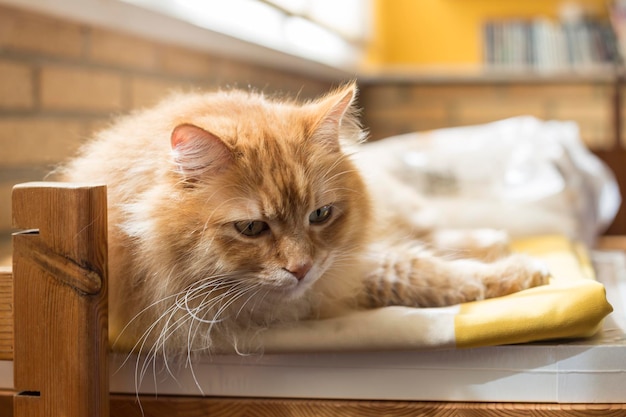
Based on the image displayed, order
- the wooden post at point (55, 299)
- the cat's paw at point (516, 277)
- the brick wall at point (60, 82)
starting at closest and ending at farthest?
the wooden post at point (55, 299)
the cat's paw at point (516, 277)
the brick wall at point (60, 82)

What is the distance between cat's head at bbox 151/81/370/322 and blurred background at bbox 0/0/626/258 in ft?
2.23

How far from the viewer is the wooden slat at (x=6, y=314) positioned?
1140mm

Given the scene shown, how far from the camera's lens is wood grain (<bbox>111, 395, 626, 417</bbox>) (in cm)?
116

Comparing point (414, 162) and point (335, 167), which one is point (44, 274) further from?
point (414, 162)

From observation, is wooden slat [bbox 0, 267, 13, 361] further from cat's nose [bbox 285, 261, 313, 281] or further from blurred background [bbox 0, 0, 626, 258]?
blurred background [bbox 0, 0, 626, 258]

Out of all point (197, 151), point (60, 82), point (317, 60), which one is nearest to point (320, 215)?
point (197, 151)

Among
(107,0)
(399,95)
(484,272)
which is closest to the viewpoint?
(484,272)

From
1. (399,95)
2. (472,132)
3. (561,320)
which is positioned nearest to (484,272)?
(561,320)

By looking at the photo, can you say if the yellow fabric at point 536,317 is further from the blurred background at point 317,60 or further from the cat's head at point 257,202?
the blurred background at point 317,60

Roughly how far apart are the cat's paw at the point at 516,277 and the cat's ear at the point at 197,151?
1.83 ft

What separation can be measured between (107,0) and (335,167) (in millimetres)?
835

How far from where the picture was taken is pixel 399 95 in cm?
424

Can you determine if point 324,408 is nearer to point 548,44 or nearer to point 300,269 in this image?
point 300,269

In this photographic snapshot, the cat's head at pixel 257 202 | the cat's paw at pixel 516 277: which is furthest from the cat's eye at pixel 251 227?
the cat's paw at pixel 516 277
